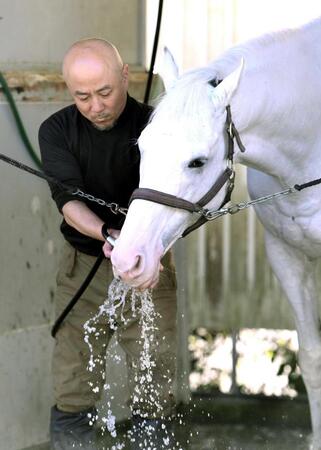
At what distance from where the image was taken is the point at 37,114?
4.72 metres

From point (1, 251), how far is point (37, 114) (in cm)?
59

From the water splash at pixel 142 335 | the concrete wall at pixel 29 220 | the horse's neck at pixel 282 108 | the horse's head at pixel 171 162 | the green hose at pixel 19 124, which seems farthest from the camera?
the concrete wall at pixel 29 220

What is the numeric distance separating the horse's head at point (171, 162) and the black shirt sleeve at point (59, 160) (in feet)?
2.22

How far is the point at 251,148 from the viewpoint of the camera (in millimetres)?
3656

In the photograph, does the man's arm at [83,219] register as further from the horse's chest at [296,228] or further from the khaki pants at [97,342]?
the horse's chest at [296,228]

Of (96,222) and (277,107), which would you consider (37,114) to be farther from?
(277,107)

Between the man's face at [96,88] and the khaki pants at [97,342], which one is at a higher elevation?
the man's face at [96,88]

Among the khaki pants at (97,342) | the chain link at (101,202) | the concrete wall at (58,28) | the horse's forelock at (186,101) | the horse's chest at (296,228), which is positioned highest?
the concrete wall at (58,28)

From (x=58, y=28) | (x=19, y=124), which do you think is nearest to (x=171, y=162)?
(x=19, y=124)

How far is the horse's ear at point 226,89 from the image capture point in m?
3.35

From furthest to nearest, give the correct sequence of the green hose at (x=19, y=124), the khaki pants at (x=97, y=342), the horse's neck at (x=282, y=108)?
1. the green hose at (x=19, y=124)
2. the khaki pants at (x=97, y=342)
3. the horse's neck at (x=282, y=108)

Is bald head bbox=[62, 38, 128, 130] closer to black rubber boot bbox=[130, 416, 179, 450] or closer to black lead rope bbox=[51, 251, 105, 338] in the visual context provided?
black lead rope bbox=[51, 251, 105, 338]

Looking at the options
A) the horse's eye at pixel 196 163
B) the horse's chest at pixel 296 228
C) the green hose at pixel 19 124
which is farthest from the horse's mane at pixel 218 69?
the green hose at pixel 19 124

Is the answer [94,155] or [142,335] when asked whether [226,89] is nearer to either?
[94,155]
